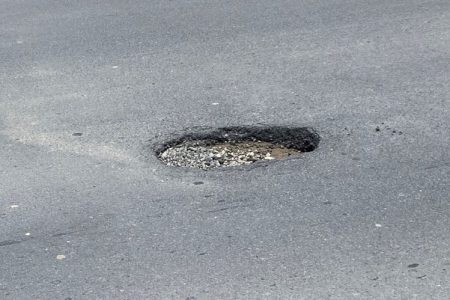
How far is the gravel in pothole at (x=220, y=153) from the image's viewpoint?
691cm

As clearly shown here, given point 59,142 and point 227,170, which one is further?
point 59,142

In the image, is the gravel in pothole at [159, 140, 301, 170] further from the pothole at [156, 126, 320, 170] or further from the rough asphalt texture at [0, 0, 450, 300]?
the rough asphalt texture at [0, 0, 450, 300]


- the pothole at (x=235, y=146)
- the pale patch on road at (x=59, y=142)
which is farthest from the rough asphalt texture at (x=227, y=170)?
the pothole at (x=235, y=146)

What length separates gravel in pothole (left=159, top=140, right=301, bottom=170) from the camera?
6.91 metres

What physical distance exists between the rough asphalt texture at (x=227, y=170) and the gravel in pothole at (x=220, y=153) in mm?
181

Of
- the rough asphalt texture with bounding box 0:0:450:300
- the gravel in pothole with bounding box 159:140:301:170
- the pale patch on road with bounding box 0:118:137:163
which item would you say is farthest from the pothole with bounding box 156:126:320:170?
the pale patch on road with bounding box 0:118:137:163

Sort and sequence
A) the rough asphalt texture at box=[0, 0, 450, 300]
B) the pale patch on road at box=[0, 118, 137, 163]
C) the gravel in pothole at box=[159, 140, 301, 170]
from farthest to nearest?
the pale patch on road at box=[0, 118, 137, 163], the gravel in pothole at box=[159, 140, 301, 170], the rough asphalt texture at box=[0, 0, 450, 300]

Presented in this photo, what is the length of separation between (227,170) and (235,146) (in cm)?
50

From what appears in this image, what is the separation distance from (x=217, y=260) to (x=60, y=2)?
616 centimetres

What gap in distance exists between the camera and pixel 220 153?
7.05m

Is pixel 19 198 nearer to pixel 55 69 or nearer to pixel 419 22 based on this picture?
pixel 55 69

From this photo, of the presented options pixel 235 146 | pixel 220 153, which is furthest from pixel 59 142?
pixel 235 146

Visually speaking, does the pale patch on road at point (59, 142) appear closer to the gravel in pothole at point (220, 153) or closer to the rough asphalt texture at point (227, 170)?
the rough asphalt texture at point (227, 170)

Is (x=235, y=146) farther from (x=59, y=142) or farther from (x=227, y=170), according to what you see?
(x=59, y=142)
